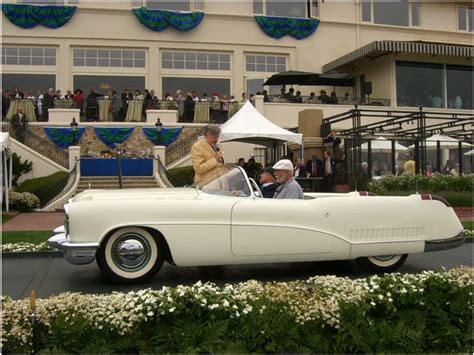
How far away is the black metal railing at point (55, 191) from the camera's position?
17000 millimetres

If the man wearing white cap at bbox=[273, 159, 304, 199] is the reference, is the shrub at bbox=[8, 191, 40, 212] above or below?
below

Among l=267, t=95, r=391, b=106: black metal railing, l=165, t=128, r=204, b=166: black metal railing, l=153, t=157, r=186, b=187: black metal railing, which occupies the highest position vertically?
l=267, t=95, r=391, b=106: black metal railing

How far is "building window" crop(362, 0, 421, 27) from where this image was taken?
→ 30.5 m

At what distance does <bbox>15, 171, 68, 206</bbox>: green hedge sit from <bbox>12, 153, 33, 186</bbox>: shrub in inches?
56.8

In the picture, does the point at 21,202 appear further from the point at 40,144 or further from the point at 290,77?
the point at 290,77

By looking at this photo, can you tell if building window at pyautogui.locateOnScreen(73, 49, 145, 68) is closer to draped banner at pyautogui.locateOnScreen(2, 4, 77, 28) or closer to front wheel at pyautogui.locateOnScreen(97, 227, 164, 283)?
draped banner at pyautogui.locateOnScreen(2, 4, 77, 28)

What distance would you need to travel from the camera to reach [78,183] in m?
17.9

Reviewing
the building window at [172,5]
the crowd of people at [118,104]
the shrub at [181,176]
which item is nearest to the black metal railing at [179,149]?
the shrub at [181,176]

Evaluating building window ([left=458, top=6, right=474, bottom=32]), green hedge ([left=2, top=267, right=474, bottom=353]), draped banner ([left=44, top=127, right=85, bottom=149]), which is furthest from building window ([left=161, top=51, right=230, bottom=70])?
green hedge ([left=2, top=267, right=474, bottom=353])

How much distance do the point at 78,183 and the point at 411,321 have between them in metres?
15.7

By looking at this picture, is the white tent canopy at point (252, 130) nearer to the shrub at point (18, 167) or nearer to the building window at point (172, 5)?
the shrub at point (18, 167)

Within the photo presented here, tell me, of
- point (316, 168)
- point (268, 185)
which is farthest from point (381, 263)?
point (316, 168)

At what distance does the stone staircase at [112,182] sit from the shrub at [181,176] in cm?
74

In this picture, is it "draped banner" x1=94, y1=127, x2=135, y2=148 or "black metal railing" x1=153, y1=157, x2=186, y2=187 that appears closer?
"black metal railing" x1=153, y1=157, x2=186, y2=187
